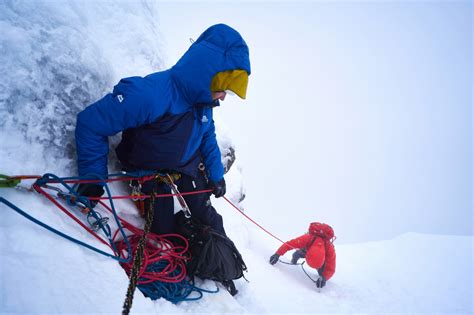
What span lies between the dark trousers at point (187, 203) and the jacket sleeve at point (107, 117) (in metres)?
0.49

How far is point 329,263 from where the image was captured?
4.02m

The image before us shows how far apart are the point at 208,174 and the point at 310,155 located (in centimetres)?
12972

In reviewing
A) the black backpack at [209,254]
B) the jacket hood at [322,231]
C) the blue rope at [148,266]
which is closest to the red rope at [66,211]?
the blue rope at [148,266]

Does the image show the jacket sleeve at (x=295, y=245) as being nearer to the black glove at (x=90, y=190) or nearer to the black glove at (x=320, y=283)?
the black glove at (x=320, y=283)

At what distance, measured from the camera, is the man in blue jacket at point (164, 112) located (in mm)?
1770

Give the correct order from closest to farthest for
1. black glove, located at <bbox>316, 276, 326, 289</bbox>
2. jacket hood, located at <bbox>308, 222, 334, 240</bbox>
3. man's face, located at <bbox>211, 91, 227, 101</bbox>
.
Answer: man's face, located at <bbox>211, 91, 227, 101</bbox>
black glove, located at <bbox>316, 276, 326, 289</bbox>
jacket hood, located at <bbox>308, 222, 334, 240</bbox>

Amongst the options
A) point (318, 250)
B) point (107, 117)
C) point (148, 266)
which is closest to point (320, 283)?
point (318, 250)

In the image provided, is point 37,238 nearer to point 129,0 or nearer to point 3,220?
point 3,220

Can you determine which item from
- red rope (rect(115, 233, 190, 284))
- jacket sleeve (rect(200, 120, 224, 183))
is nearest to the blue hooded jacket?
jacket sleeve (rect(200, 120, 224, 183))

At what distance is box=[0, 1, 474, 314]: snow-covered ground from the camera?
1.20 metres

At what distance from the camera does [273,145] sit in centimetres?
13388

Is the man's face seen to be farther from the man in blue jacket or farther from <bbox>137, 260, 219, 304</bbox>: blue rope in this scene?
<bbox>137, 260, 219, 304</bbox>: blue rope

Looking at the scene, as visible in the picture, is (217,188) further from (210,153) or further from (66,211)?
(66,211)

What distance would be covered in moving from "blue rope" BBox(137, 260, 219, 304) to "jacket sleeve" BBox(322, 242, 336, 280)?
2334 millimetres
